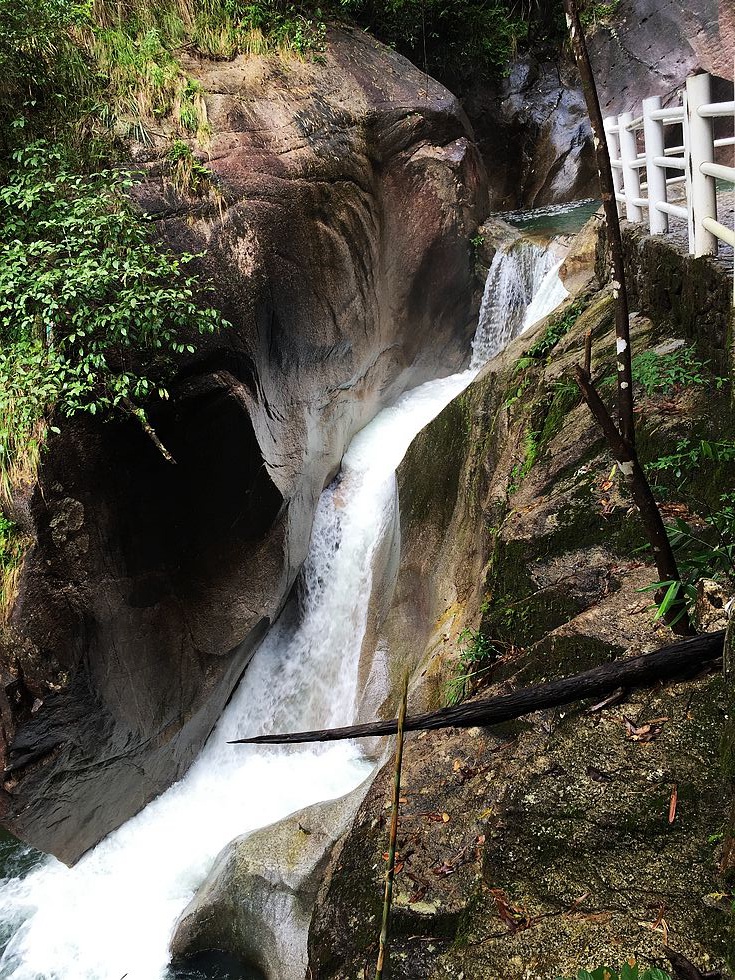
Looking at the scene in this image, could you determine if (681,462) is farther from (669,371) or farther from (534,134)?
(534,134)

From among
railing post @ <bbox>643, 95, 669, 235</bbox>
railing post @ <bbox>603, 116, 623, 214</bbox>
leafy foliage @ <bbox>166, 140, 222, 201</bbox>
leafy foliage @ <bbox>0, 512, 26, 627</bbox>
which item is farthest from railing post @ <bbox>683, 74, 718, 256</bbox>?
leafy foliage @ <bbox>0, 512, 26, 627</bbox>

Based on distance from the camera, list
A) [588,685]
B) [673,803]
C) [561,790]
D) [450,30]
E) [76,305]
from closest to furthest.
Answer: [673,803]
[561,790]
[588,685]
[76,305]
[450,30]

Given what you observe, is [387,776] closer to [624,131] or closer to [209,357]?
[209,357]

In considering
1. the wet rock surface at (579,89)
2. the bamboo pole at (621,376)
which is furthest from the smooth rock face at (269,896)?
the wet rock surface at (579,89)

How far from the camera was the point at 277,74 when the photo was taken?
8.46m

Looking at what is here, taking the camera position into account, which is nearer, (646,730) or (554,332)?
(646,730)

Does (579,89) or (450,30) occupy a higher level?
(450,30)

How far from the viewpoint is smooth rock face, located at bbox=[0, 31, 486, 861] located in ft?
19.9

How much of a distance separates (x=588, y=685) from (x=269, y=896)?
3.64 m

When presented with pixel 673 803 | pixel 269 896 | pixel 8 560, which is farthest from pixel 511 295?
pixel 673 803

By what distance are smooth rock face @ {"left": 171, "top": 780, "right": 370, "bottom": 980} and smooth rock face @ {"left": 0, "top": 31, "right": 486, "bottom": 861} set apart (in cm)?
174

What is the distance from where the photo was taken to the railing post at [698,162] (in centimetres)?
376

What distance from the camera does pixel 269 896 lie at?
5.38 meters

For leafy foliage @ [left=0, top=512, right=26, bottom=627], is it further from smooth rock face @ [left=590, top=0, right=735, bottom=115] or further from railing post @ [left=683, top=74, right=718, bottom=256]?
smooth rock face @ [left=590, top=0, right=735, bottom=115]
